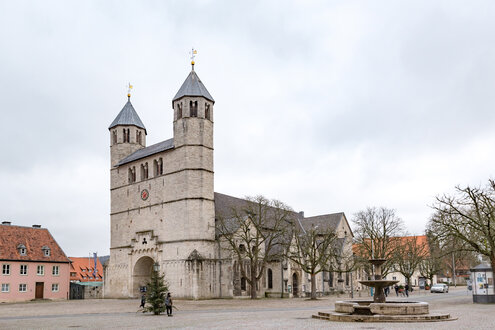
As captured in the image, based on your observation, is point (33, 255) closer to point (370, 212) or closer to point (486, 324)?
point (370, 212)

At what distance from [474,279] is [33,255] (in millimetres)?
49346

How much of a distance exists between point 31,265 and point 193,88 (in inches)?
1142

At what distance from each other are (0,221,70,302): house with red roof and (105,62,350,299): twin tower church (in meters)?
6.18

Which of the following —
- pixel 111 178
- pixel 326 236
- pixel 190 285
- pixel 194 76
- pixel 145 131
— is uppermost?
pixel 194 76

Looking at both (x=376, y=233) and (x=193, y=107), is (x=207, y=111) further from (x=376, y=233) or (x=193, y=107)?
(x=376, y=233)

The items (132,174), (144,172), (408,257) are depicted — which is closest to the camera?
(144,172)

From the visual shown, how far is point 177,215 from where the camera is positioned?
56594 mm

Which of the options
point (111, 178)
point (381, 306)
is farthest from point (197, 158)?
point (381, 306)

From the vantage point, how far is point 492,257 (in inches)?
1495

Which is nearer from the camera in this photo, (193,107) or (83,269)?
(193,107)

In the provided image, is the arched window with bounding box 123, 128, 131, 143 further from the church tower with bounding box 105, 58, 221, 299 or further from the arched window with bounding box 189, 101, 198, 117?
the arched window with bounding box 189, 101, 198, 117

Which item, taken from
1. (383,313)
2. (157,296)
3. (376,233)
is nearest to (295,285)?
(376,233)

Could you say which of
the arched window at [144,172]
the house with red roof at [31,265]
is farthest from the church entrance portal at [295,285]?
the house with red roof at [31,265]

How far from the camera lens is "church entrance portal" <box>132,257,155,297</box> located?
61.0 m
